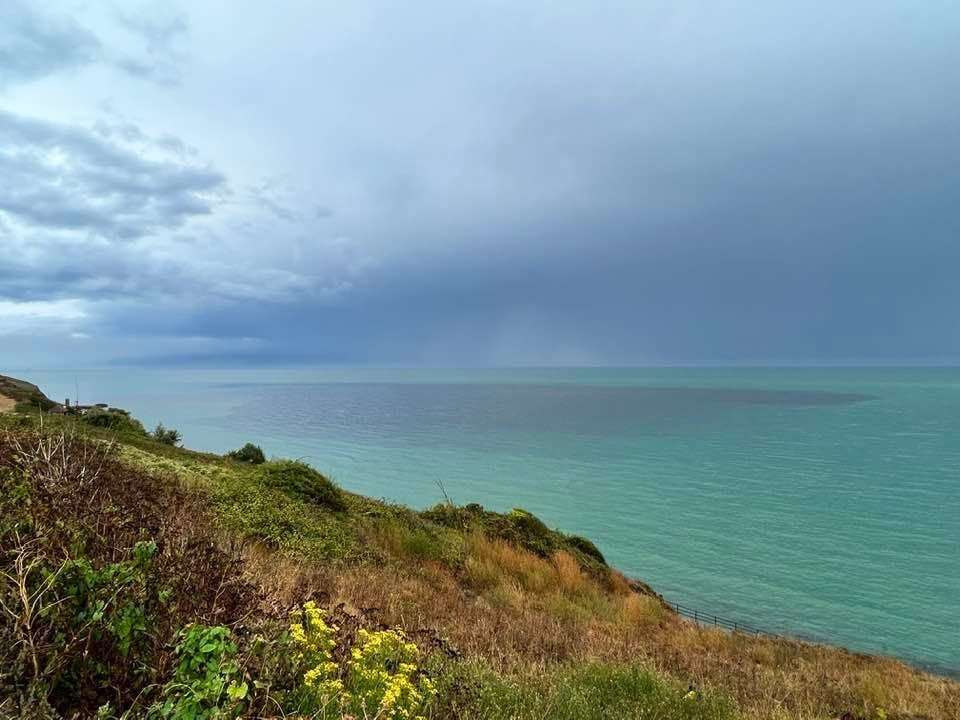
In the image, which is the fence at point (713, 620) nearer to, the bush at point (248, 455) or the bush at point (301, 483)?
the bush at point (301, 483)

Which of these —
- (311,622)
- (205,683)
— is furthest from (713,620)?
(205,683)

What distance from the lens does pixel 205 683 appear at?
268 cm

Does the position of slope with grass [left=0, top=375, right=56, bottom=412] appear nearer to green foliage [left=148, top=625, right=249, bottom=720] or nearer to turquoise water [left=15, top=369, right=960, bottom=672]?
turquoise water [left=15, top=369, right=960, bottom=672]

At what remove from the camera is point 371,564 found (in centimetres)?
1140

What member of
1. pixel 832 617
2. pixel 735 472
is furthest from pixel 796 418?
pixel 832 617

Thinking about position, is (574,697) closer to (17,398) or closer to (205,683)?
(205,683)

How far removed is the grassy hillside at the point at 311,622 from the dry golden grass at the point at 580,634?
6 cm

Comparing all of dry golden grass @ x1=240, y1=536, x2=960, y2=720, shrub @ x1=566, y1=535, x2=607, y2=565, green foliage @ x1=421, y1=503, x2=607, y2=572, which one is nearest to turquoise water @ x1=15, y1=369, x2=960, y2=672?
shrub @ x1=566, y1=535, x2=607, y2=565

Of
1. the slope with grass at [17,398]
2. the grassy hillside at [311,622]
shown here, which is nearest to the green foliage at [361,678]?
the grassy hillside at [311,622]

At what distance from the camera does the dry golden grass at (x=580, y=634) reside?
7.38 metres

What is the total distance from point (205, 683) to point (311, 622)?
1.77 meters

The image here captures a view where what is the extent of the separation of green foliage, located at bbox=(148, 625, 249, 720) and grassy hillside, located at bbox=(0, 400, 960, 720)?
0.04ft

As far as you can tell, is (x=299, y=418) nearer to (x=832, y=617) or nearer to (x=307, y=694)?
(x=832, y=617)

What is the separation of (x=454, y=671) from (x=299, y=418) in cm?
8788
